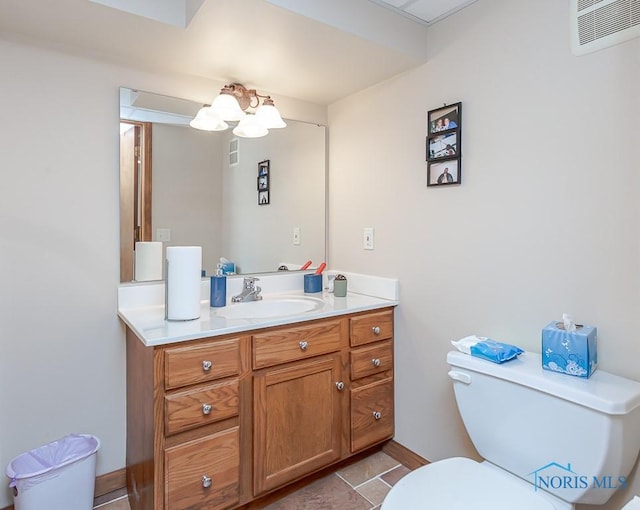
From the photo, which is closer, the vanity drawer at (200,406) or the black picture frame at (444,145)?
the vanity drawer at (200,406)

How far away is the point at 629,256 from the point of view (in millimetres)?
1224

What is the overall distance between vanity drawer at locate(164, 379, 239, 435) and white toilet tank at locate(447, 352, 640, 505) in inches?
33.1

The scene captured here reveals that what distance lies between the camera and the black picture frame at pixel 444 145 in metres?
1.69

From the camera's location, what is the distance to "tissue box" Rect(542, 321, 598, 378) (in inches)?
47.1

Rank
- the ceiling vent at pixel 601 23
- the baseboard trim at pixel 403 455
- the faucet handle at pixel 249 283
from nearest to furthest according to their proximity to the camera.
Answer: the ceiling vent at pixel 601 23 → the baseboard trim at pixel 403 455 → the faucet handle at pixel 249 283

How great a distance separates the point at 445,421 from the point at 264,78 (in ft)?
6.02

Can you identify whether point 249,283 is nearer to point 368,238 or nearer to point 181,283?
point 181,283

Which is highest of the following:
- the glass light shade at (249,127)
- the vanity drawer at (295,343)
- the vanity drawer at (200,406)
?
the glass light shade at (249,127)

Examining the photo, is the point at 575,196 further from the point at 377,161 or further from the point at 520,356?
the point at 377,161

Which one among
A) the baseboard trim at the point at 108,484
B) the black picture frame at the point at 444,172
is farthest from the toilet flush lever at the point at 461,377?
the baseboard trim at the point at 108,484

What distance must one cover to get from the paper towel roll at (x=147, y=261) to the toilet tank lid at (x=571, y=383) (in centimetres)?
137

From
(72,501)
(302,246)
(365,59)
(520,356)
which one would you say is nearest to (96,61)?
(365,59)

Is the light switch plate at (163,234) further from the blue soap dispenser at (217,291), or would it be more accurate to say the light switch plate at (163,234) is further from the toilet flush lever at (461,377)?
the toilet flush lever at (461,377)

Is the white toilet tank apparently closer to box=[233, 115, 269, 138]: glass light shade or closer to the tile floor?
the tile floor
